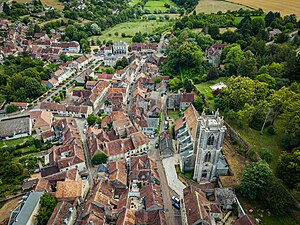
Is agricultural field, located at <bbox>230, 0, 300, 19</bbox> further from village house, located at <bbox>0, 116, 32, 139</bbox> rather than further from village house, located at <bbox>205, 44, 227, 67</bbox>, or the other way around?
village house, located at <bbox>0, 116, 32, 139</bbox>

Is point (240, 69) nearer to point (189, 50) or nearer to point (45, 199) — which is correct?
point (189, 50)

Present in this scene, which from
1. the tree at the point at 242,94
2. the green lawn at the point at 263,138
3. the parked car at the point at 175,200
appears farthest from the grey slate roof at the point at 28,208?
the tree at the point at 242,94

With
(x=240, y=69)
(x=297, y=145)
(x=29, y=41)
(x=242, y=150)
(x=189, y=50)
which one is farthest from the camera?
(x=29, y=41)

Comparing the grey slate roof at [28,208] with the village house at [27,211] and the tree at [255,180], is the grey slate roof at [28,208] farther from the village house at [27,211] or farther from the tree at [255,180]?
the tree at [255,180]

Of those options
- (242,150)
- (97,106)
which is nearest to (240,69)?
(242,150)

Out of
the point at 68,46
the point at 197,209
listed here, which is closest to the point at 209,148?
the point at 197,209

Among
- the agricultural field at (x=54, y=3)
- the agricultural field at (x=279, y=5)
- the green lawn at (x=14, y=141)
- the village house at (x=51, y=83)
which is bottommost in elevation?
the green lawn at (x=14, y=141)
